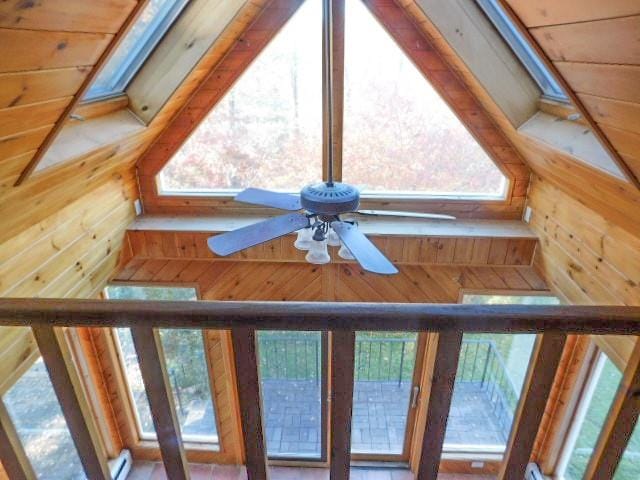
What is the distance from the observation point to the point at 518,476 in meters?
0.98

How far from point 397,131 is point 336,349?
2.76m

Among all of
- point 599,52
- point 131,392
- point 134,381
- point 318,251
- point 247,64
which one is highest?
point 599,52

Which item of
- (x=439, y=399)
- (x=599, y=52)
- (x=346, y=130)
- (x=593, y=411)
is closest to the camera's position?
(x=439, y=399)

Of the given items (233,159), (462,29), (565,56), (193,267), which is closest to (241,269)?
(193,267)

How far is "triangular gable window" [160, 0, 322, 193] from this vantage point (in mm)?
Result: 3094

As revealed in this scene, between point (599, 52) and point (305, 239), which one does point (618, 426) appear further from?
point (305, 239)

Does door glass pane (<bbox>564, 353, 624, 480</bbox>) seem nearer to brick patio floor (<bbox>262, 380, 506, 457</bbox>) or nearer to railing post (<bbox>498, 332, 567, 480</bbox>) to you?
brick patio floor (<bbox>262, 380, 506, 457</bbox>)

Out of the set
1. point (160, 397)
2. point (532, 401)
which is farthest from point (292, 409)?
point (532, 401)

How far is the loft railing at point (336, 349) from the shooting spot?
773 millimetres

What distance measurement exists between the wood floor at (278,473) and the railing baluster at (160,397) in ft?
11.6

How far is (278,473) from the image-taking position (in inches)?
165

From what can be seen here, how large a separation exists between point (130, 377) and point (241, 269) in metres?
1.59

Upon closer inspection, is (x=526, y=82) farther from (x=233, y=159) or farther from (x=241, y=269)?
(x=241, y=269)

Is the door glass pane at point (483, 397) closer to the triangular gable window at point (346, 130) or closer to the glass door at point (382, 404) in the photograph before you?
the glass door at point (382, 404)
